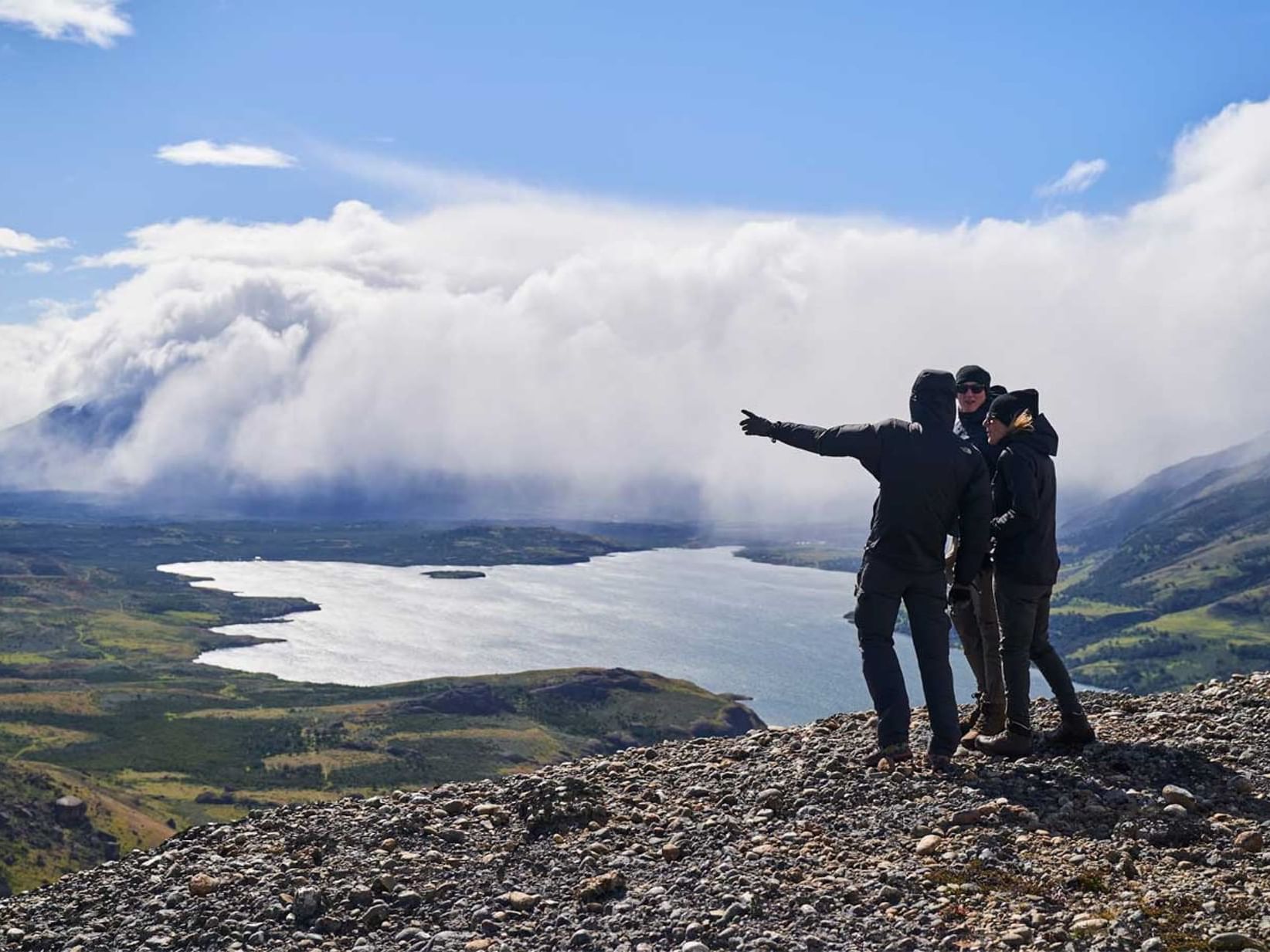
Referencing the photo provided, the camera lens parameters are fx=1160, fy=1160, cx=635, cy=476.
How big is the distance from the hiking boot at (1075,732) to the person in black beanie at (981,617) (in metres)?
0.66

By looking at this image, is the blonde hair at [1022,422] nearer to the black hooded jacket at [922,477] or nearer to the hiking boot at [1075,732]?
the black hooded jacket at [922,477]

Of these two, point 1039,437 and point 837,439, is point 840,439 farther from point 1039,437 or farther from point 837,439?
point 1039,437

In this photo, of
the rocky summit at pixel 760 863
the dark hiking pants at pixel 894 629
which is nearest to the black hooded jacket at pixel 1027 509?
the dark hiking pants at pixel 894 629

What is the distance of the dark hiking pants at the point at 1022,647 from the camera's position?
42.7 ft

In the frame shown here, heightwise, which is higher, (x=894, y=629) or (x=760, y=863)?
(x=894, y=629)

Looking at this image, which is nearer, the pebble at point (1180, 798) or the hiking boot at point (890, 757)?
the pebble at point (1180, 798)

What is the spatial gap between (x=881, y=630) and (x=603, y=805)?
3764 mm

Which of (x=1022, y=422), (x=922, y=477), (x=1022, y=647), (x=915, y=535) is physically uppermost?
(x=1022, y=422)

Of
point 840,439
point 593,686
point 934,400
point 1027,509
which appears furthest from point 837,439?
point 593,686

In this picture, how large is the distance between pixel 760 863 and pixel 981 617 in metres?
4.50

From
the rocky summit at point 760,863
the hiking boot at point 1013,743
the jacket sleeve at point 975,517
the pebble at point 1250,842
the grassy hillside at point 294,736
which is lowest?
the grassy hillside at point 294,736

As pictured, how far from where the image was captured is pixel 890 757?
→ 1332 cm

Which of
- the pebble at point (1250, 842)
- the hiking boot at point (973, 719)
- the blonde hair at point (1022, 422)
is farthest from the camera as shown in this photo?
the hiking boot at point (973, 719)

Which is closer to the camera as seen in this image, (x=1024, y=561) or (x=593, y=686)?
(x=1024, y=561)
